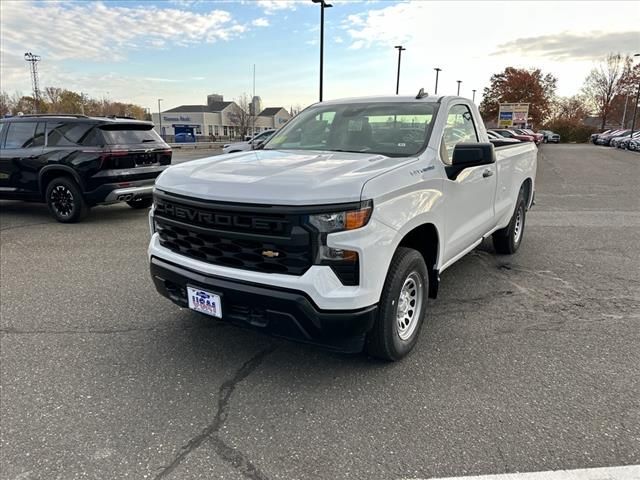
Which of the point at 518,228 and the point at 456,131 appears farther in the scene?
the point at 518,228

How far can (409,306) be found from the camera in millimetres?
3367

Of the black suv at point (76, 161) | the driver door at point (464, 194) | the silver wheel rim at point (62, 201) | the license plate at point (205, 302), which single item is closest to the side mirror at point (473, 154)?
the driver door at point (464, 194)

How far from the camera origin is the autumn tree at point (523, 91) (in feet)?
186

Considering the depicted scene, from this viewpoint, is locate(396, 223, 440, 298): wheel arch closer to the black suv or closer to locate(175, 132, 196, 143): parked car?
the black suv

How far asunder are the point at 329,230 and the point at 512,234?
4.16 m

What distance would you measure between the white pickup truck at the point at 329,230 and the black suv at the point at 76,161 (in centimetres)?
482

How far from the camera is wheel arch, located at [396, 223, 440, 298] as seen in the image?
3402 millimetres

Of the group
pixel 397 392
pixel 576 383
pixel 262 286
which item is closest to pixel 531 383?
pixel 576 383

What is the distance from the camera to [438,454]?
7.84 feet

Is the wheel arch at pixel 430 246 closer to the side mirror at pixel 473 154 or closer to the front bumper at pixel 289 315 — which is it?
the side mirror at pixel 473 154

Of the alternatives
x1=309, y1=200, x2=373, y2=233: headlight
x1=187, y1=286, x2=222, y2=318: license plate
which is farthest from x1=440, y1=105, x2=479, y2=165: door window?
x1=187, y1=286, x2=222, y2=318: license plate

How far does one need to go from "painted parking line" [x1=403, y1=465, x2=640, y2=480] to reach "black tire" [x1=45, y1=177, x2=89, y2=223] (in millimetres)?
7592

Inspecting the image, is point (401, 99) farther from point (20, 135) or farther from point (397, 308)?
point (20, 135)

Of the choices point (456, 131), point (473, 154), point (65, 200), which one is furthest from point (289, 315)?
point (65, 200)
